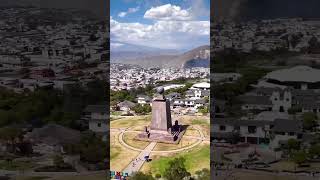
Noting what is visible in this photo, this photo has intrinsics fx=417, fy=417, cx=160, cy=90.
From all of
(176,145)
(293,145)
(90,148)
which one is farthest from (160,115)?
(293,145)

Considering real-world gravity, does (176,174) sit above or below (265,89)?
below

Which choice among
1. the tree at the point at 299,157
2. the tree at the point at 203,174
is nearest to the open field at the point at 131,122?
the tree at the point at 203,174

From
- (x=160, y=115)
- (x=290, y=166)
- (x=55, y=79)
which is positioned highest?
(x=55, y=79)

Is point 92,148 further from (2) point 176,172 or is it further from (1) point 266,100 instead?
(1) point 266,100

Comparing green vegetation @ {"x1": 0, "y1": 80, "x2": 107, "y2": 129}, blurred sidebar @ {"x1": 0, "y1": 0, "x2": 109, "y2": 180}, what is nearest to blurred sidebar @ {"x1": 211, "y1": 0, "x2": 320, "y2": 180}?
blurred sidebar @ {"x1": 0, "y1": 0, "x2": 109, "y2": 180}

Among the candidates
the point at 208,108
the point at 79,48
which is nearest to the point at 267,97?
→ the point at 208,108
